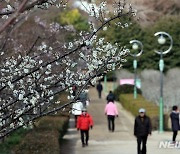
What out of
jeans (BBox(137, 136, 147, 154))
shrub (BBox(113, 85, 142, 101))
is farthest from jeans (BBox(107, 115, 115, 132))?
shrub (BBox(113, 85, 142, 101))

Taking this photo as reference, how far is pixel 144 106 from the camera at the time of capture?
2903 cm

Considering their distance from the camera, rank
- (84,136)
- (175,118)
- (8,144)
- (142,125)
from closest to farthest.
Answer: (142,125), (8,144), (175,118), (84,136)

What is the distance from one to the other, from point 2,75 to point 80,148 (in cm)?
1048

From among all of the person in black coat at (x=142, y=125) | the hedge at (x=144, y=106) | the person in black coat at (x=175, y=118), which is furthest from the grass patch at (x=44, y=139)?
the hedge at (x=144, y=106)

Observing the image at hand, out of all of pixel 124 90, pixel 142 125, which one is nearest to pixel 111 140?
pixel 142 125

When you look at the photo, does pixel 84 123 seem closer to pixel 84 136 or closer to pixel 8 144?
pixel 84 136

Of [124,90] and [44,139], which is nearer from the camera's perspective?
[44,139]

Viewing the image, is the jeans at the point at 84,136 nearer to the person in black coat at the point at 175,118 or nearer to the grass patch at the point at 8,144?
the grass patch at the point at 8,144

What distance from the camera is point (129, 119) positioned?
1177 inches

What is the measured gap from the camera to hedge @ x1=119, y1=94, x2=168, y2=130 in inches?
984

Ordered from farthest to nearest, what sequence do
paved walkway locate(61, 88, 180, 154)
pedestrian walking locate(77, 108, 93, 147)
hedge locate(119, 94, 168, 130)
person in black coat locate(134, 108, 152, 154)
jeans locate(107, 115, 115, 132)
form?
1. hedge locate(119, 94, 168, 130)
2. jeans locate(107, 115, 115, 132)
3. pedestrian walking locate(77, 108, 93, 147)
4. paved walkway locate(61, 88, 180, 154)
5. person in black coat locate(134, 108, 152, 154)

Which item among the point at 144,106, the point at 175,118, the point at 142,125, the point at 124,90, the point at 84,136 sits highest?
the point at 124,90

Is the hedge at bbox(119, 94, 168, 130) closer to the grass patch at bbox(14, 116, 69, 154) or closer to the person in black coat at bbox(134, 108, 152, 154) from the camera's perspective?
the grass patch at bbox(14, 116, 69, 154)

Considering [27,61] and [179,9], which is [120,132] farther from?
[179,9]
